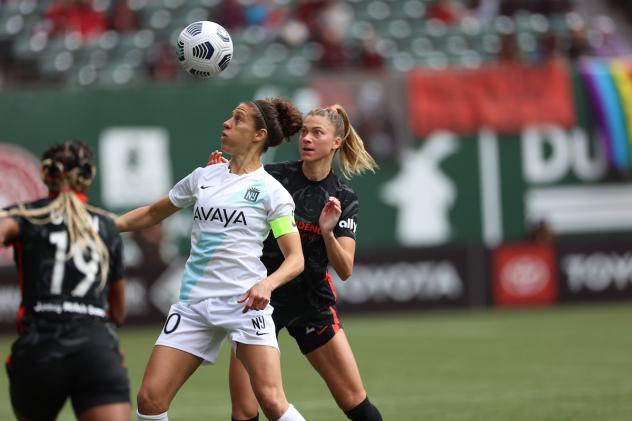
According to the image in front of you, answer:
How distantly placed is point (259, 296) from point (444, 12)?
53.8ft

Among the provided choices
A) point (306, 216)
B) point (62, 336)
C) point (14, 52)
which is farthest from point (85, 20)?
point (62, 336)

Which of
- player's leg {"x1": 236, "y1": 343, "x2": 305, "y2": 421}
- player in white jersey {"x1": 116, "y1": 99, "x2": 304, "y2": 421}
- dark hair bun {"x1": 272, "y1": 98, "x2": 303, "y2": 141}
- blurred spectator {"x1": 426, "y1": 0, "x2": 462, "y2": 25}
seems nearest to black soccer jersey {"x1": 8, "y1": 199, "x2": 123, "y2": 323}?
player in white jersey {"x1": 116, "y1": 99, "x2": 304, "y2": 421}

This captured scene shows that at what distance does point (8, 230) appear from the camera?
5379 mm

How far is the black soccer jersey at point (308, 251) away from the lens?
7250 millimetres

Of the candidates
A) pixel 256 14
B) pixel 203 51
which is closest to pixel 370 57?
pixel 256 14

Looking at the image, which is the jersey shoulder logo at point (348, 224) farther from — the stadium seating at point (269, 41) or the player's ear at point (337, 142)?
the stadium seating at point (269, 41)

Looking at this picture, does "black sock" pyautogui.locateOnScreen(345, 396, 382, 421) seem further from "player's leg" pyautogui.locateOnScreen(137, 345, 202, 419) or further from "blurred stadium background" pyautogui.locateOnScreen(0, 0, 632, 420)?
"blurred stadium background" pyautogui.locateOnScreen(0, 0, 632, 420)

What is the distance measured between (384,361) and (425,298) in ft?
19.2

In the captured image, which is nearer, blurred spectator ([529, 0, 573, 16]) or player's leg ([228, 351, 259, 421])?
player's leg ([228, 351, 259, 421])

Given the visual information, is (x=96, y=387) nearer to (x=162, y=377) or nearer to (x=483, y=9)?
(x=162, y=377)

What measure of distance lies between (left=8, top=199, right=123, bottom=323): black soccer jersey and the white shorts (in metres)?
1.07

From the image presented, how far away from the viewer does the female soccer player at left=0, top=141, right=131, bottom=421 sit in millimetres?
5336

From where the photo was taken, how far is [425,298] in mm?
19109

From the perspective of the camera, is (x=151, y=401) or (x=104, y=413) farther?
(x=151, y=401)
